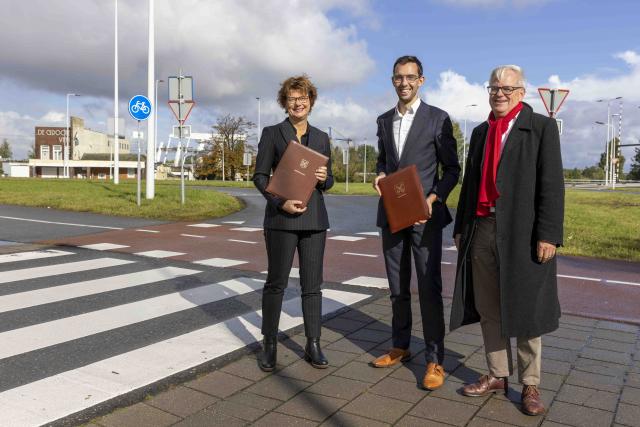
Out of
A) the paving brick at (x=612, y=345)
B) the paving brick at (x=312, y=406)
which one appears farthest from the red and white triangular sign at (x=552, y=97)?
the paving brick at (x=312, y=406)

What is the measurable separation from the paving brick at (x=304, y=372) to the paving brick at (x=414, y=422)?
0.77 metres

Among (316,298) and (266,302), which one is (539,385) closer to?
(316,298)

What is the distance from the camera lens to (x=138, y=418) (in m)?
3.12

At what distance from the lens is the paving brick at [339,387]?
139 inches

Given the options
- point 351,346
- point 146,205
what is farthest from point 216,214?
point 351,346

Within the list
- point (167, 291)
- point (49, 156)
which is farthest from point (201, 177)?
point (167, 291)

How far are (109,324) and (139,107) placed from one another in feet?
42.4

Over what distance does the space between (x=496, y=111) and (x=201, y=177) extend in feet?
249

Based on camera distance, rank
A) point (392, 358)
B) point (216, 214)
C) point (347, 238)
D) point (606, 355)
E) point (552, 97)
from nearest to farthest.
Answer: point (392, 358), point (606, 355), point (552, 97), point (347, 238), point (216, 214)

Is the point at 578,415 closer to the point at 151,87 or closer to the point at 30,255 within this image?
the point at 30,255

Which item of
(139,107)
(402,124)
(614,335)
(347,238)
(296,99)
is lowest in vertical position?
(614,335)

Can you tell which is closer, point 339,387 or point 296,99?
point 339,387

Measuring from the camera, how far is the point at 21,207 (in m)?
17.9

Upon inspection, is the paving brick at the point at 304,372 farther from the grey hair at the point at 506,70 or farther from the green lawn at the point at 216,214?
the green lawn at the point at 216,214
